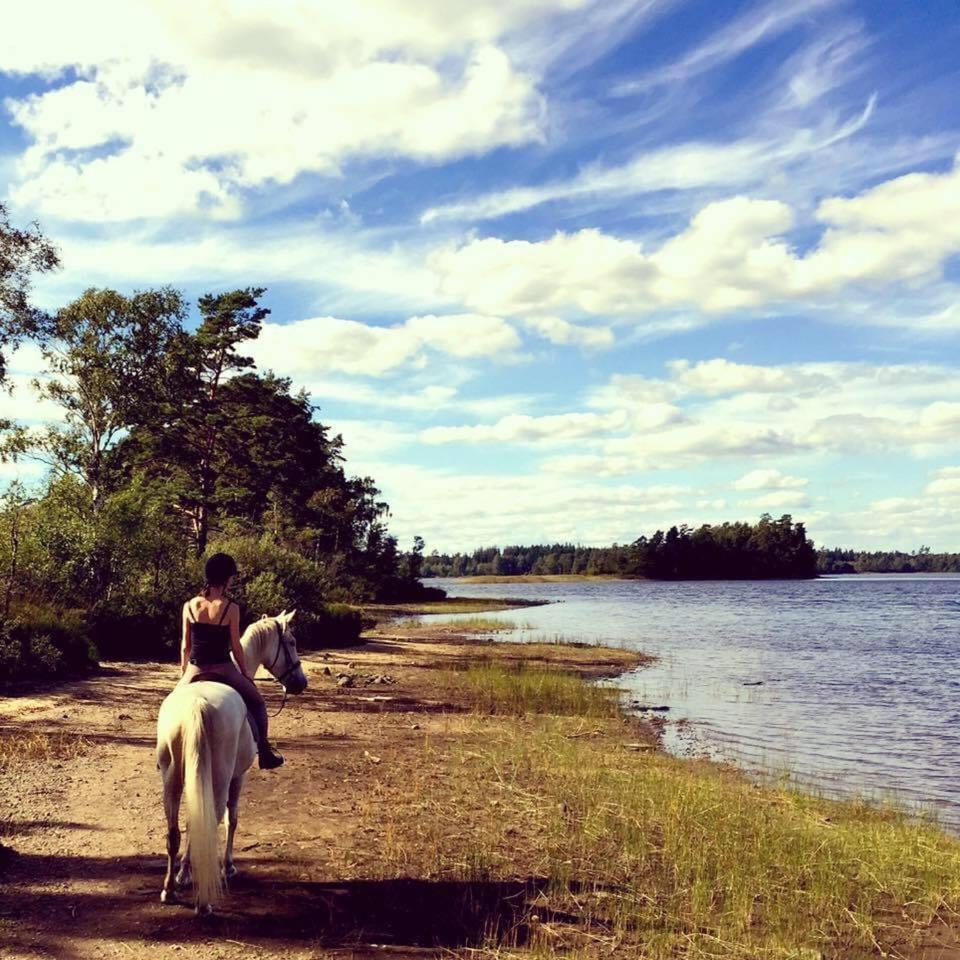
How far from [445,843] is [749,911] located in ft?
9.79

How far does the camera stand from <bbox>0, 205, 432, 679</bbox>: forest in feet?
72.6

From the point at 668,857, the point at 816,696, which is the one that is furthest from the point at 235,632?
the point at 816,696

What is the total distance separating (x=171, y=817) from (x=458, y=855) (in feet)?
9.52

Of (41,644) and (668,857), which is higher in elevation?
(41,644)

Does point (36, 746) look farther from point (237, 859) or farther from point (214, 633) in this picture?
point (214, 633)

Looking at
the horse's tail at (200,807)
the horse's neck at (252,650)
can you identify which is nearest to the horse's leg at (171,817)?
the horse's tail at (200,807)

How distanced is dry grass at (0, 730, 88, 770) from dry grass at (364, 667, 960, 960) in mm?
4800

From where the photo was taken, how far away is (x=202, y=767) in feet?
20.7

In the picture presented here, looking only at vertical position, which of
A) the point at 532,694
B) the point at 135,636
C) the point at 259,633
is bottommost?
the point at 532,694

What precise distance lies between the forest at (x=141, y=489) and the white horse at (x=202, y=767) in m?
12.3

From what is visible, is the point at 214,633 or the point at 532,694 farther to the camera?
the point at 532,694

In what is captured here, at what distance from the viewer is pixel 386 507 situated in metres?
86.7

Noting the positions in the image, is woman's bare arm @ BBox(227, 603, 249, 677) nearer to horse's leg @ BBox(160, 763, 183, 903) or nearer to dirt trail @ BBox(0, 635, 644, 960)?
horse's leg @ BBox(160, 763, 183, 903)

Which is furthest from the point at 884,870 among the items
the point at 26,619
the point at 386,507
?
the point at 386,507
